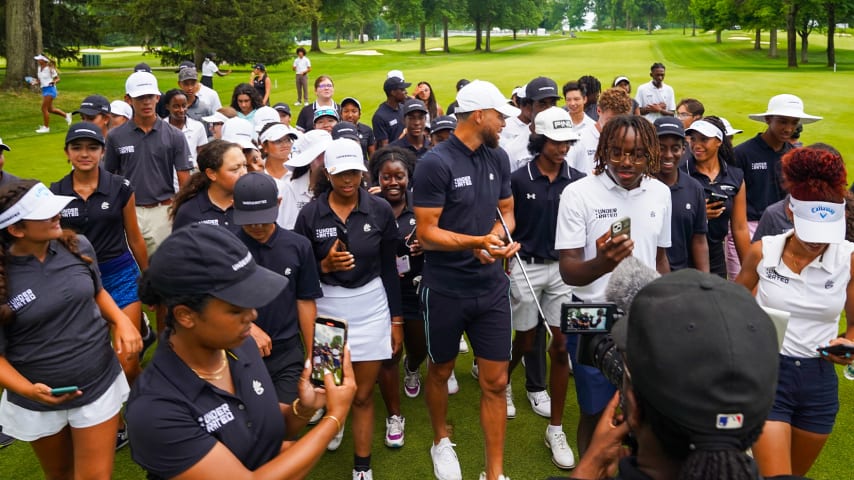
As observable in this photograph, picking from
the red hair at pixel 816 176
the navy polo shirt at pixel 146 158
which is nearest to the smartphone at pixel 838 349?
the red hair at pixel 816 176

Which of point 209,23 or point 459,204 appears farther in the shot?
point 209,23

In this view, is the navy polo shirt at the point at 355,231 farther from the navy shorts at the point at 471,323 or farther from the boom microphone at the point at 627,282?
the boom microphone at the point at 627,282

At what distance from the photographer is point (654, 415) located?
1.64 m

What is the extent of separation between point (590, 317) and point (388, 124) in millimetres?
8013

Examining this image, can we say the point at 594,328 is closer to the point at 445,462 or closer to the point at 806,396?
the point at 806,396

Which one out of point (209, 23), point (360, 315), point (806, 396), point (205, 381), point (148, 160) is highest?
point (209, 23)

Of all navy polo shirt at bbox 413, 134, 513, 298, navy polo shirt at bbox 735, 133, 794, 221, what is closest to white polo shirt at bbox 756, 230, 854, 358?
navy polo shirt at bbox 413, 134, 513, 298

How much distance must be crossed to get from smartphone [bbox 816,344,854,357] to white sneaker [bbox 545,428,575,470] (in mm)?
2013

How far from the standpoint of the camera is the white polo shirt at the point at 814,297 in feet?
11.9

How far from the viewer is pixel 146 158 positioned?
7043 millimetres

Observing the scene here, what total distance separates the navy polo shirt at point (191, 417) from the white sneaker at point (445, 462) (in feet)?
7.75

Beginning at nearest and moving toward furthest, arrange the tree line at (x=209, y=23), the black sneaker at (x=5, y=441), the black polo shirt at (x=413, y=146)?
the black sneaker at (x=5, y=441) → the black polo shirt at (x=413, y=146) → the tree line at (x=209, y=23)

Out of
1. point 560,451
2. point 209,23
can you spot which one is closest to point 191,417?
point 560,451

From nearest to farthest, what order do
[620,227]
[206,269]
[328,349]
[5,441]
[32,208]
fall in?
1. [206,269]
2. [328,349]
3. [620,227]
4. [32,208]
5. [5,441]
